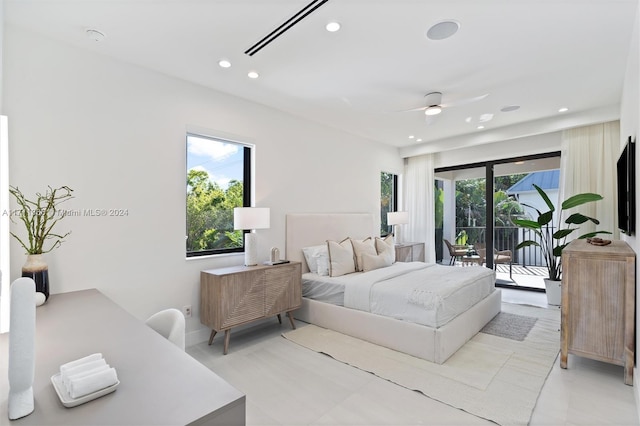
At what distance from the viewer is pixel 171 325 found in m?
1.86

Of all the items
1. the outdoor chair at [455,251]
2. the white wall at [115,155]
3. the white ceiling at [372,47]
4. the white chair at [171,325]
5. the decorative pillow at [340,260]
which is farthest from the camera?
the outdoor chair at [455,251]

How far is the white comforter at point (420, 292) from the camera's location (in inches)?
116

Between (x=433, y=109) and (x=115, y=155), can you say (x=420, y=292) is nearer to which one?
(x=433, y=109)

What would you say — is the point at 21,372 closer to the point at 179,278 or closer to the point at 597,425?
the point at 179,278

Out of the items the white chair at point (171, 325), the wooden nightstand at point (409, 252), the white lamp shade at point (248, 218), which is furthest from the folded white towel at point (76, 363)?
the wooden nightstand at point (409, 252)

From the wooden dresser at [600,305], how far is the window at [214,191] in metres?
3.33

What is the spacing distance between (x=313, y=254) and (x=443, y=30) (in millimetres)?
2898

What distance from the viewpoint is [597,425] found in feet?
6.55

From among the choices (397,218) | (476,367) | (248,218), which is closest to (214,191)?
(248,218)

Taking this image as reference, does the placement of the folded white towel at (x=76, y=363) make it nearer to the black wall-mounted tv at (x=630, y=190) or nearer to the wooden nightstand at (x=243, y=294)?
the wooden nightstand at (x=243, y=294)

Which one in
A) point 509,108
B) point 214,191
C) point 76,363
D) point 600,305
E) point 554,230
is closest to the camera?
point 76,363

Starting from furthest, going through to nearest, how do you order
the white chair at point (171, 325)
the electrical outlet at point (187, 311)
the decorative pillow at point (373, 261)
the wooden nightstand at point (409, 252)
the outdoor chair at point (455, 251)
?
the outdoor chair at point (455, 251), the wooden nightstand at point (409, 252), the decorative pillow at point (373, 261), the electrical outlet at point (187, 311), the white chair at point (171, 325)

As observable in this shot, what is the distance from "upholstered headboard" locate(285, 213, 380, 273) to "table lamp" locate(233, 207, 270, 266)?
74 centimetres

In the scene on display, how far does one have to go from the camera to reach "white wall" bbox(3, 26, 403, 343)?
2467 mm
